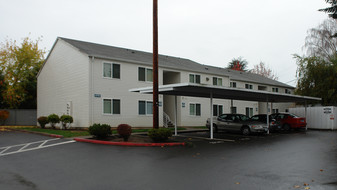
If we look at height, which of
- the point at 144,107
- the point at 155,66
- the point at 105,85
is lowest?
the point at 144,107

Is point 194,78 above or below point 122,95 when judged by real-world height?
above

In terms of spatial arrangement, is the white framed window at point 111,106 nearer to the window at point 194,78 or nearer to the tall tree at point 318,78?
the window at point 194,78

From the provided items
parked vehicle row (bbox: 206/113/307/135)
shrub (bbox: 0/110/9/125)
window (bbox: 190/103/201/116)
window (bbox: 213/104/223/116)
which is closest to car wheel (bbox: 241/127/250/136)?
parked vehicle row (bbox: 206/113/307/135)

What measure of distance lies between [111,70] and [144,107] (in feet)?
13.9

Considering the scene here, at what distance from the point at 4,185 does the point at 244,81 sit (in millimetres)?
32120

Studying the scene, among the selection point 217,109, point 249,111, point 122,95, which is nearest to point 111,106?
point 122,95

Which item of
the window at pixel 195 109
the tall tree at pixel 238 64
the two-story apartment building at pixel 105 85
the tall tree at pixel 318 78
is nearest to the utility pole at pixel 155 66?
the two-story apartment building at pixel 105 85

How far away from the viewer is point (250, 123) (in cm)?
Answer: 1934

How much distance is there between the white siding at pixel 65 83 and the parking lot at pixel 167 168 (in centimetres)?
1024

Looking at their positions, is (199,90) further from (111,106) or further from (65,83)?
(65,83)

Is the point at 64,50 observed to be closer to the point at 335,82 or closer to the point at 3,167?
the point at 3,167

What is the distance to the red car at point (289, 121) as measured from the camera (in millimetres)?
24406

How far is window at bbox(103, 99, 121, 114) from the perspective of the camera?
904 inches

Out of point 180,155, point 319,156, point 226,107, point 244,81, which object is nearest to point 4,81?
point 226,107
